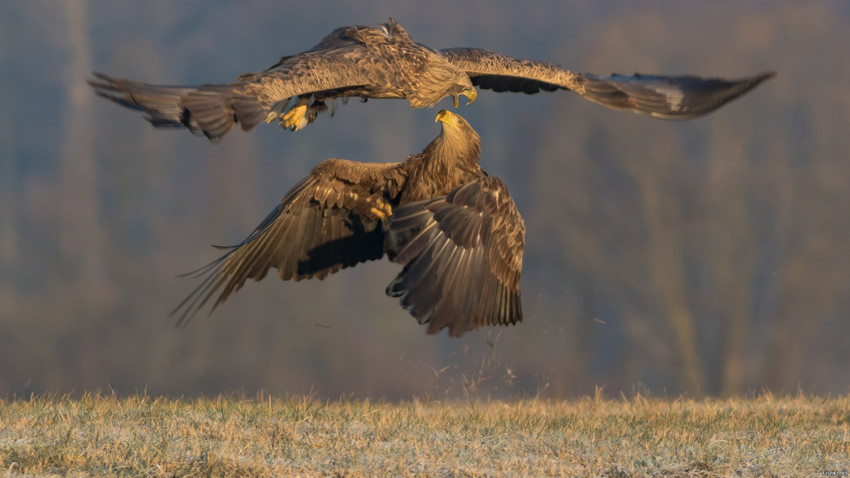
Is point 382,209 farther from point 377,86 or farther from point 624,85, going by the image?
point 624,85

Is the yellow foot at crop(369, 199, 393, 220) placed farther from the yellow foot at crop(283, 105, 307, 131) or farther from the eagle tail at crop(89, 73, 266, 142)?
the eagle tail at crop(89, 73, 266, 142)

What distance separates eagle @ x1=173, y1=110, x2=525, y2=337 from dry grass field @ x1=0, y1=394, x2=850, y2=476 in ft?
2.99

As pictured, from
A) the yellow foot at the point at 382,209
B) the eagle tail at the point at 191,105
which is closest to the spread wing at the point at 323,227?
the yellow foot at the point at 382,209

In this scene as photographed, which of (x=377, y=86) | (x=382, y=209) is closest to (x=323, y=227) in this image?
(x=382, y=209)

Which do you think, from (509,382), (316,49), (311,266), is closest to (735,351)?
(509,382)

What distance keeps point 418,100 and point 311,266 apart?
2.15 meters

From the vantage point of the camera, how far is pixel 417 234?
24.7 feet

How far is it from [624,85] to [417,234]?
226cm

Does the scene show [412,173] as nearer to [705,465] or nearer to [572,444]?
[572,444]

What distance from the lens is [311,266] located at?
8.94 metres

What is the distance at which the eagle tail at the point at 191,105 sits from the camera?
18.3 ft

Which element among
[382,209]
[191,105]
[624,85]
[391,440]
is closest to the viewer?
[191,105]

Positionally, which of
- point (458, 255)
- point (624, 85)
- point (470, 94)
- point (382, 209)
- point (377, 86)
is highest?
point (624, 85)

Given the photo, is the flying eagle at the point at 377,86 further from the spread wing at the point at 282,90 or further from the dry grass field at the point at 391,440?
the dry grass field at the point at 391,440
